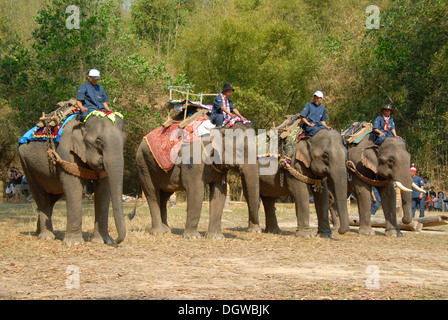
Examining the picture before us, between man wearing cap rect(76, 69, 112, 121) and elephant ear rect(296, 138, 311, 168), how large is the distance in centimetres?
424

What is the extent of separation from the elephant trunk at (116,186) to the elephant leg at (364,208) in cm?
653

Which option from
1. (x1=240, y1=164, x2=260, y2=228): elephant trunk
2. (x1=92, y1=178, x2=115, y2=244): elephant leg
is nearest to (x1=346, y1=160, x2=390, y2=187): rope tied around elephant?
(x1=240, y1=164, x2=260, y2=228): elephant trunk

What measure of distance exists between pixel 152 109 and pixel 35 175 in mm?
15626

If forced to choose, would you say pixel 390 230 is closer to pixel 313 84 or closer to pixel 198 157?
pixel 198 157

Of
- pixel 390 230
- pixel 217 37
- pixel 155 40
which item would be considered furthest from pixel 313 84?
pixel 390 230

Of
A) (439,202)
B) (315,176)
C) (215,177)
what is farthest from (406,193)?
(439,202)

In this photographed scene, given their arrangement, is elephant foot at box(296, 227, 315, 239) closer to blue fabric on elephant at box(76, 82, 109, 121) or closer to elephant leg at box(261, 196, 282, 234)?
elephant leg at box(261, 196, 282, 234)

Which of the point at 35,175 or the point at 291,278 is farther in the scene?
the point at 35,175

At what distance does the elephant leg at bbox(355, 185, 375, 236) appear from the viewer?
14021 millimetres

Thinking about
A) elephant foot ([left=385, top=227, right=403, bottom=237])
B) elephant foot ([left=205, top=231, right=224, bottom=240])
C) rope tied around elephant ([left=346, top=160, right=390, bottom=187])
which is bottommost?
elephant foot ([left=385, top=227, right=403, bottom=237])

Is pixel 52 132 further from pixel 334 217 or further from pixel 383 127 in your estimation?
pixel 334 217

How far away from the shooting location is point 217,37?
25281 millimetres

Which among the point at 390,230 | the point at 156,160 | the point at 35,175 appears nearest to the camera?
the point at 35,175

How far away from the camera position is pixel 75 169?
34.4ft
